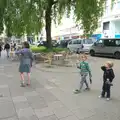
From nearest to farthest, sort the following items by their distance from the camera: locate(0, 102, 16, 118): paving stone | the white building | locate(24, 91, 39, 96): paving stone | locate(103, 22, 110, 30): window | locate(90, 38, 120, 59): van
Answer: locate(0, 102, 16, 118): paving stone, locate(24, 91, 39, 96): paving stone, locate(90, 38, 120, 59): van, the white building, locate(103, 22, 110, 30): window

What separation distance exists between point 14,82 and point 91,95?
357cm

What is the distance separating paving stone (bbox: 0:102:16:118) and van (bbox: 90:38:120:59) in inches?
643

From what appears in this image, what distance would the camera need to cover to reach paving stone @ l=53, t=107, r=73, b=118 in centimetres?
549

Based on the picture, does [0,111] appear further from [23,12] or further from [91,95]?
[23,12]

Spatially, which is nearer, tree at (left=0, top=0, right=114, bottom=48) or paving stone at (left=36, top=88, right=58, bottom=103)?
paving stone at (left=36, top=88, right=58, bottom=103)

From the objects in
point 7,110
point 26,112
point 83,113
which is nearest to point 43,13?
point 7,110

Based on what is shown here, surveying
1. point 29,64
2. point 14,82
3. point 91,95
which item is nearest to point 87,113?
point 91,95

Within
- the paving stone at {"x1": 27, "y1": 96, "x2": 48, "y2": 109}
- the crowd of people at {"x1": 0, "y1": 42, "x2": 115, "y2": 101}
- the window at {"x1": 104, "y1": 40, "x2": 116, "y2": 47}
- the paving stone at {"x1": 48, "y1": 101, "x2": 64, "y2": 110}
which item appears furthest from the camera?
the window at {"x1": 104, "y1": 40, "x2": 116, "y2": 47}

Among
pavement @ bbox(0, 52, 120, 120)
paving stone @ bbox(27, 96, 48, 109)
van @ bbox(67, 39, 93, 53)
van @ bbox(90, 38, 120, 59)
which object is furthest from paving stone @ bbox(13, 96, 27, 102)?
van @ bbox(67, 39, 93, 53)

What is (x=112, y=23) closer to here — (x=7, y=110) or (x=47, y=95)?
(x=47, y=95)

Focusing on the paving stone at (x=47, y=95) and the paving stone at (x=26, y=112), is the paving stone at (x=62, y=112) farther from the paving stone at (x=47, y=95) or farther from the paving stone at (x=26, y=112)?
the paving stone at (x=47, y=95)

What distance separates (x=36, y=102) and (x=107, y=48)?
17.0m

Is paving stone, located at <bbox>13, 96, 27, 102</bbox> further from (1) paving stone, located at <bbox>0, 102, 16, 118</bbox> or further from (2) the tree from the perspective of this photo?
(2) the tree

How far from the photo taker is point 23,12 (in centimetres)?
1602
